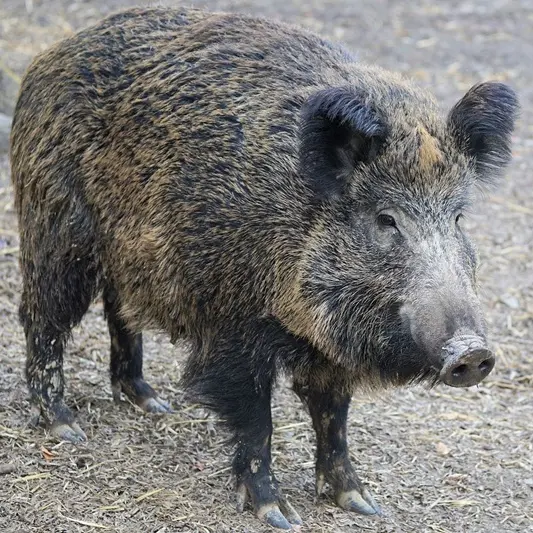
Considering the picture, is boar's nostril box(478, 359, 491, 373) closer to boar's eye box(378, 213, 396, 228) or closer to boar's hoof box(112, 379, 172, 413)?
boar's eye box(378, 213, 396, 228)

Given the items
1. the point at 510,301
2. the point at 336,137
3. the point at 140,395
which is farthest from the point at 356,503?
the point at 510,301

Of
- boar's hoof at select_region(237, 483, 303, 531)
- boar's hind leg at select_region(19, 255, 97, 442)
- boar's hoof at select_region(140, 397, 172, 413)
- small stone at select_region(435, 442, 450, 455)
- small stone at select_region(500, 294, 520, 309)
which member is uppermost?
boar's hind leg at select_region(19, 255, 97, 442)

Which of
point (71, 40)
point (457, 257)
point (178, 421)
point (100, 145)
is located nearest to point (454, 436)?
point (178, 421)

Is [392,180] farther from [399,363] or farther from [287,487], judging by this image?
[287,487]

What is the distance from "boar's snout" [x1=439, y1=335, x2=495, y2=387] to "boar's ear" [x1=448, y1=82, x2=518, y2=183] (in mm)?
1096

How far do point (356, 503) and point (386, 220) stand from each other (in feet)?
→ 5.09

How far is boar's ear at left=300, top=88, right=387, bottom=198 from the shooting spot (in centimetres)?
440

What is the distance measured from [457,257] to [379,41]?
969 cm

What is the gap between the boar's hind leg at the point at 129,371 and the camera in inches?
239

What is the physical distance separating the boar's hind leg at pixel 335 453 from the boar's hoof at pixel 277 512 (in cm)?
29

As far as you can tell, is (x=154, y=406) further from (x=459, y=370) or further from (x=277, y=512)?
(x=459, y=370)

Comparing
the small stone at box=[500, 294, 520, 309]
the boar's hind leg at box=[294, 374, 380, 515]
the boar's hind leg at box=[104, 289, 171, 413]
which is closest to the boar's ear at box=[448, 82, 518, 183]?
the boar's hind leg at box=[294, 374, 380, 515]

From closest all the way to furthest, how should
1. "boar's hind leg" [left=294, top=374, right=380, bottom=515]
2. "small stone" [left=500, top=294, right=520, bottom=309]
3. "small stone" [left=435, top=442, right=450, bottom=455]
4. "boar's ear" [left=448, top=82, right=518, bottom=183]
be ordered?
"boar's ear" [left=448, top=82, right=518, bottom=183] → "boar's hind leg" [left=294, top=374, right=380, bottom=515] → "small stone" [left=435, top=442, right=450, bottom=455] → "small stone" [left=500, top=294, right=520, bottom=309]

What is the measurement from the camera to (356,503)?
5.21 metres
